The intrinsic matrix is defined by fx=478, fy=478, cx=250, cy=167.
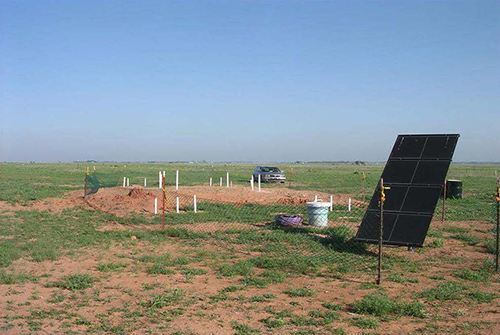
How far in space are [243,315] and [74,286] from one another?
10.5 feet

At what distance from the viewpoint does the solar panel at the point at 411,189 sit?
10539mm

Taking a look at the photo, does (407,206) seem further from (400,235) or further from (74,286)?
(74,286)

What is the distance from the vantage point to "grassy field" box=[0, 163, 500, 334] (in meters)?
6.42

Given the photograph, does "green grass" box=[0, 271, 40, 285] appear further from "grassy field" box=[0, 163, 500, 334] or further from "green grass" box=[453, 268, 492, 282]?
"green grass" box=[453, 268, 492, 282]

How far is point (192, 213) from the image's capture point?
17.9m

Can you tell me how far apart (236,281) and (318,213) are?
629 cm

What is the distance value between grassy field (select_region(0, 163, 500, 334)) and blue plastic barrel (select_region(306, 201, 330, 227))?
79 centimetres

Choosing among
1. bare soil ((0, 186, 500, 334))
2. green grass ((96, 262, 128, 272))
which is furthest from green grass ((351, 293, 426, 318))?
green grass ((96, 262, 128, 272))

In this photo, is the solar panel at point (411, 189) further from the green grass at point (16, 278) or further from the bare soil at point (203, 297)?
the green grass at point (16, 278)

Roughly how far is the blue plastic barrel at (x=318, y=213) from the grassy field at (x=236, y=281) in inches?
31.2

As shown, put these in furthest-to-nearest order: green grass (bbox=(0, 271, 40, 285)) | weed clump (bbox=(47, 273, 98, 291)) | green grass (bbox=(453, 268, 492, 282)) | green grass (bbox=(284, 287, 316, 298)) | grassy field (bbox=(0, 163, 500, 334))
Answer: green grass (bbox=(453, 268, 492, 282)) < green grass (bbox=(0, 271, 40, 285)) < weed clump (bbox=(47, 273, 98, 291)) < green grass (bbox=(284, 287, 316, 298)) < grassy field (bbox=(0, 163, 500, 334))

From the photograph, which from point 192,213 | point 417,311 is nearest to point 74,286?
point 417,311

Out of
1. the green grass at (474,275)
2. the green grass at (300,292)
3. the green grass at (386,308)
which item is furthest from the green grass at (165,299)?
the green grass at (474,275)

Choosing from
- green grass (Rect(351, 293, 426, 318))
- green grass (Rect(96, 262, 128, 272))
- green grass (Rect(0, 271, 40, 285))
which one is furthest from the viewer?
green grass (Rect(96, 262, 128, 272))
